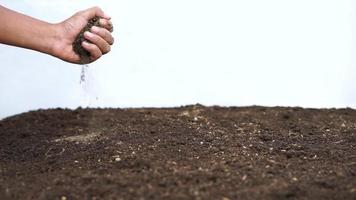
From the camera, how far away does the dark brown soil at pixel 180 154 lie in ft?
5.09

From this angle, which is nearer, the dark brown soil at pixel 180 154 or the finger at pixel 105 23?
the dark brown soil at pixel 180 154

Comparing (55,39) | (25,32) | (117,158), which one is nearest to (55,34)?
(55,39)

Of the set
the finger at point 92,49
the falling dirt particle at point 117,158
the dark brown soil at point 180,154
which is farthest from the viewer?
the finger at point 92,49

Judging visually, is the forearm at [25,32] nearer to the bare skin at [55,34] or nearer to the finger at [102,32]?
the bare skin at [55,34]

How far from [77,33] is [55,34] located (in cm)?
9

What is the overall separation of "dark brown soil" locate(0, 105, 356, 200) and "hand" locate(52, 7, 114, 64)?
378 mm

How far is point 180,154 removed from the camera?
2.10 meters

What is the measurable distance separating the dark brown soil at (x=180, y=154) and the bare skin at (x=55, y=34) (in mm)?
396

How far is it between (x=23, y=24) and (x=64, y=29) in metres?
0.17

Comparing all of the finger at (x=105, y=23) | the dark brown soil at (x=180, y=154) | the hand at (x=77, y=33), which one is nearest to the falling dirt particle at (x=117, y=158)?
the dark brown soil at (x=180, y=154)

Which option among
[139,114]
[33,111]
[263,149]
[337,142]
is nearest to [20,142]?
[33,111]

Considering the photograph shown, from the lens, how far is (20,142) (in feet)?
8.07

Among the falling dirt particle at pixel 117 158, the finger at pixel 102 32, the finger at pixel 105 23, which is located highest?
the finger at pixel 105 23

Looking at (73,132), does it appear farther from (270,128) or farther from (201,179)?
(201,179)
